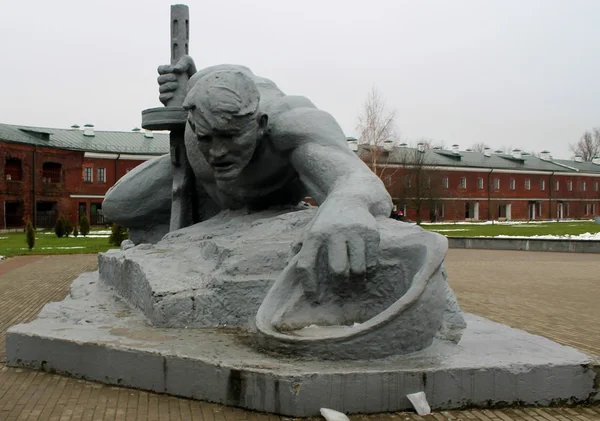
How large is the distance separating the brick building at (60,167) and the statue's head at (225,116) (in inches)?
1164

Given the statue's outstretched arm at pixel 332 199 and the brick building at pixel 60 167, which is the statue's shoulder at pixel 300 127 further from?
the brick building at pixel 60 167

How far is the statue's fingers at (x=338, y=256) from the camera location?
2.87 m

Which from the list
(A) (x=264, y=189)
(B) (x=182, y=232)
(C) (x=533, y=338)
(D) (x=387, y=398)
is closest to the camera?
(D) (x=387, y=398)

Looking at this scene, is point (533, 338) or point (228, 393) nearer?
point (228, 393)

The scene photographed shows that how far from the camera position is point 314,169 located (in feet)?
12.6

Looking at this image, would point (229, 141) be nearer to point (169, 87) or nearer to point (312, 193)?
point (312, 193)

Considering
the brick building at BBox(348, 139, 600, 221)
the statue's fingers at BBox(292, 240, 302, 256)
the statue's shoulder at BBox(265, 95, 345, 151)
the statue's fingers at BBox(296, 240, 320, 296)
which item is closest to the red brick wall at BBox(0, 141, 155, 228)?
the brick building at BBox(348, 139, 600, 221)

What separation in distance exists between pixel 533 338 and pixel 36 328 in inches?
105

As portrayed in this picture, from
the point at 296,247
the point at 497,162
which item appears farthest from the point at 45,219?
the point at 296,247

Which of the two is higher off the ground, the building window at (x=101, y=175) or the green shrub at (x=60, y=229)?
the building window at (x=101, y=175)

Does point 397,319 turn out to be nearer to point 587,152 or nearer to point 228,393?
point 228,393

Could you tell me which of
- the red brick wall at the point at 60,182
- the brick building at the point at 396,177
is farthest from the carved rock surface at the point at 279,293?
the red brick wall at the point at 60,182

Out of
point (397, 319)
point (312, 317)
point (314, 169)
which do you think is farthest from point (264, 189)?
point (397, 319)

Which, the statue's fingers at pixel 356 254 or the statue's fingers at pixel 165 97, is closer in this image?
the statue's fingers at pixel 356 254
